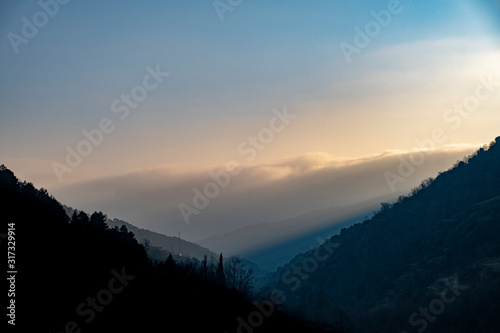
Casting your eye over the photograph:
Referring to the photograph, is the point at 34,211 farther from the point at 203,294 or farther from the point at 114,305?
the point at 203,294

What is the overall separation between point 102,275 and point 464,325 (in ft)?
526

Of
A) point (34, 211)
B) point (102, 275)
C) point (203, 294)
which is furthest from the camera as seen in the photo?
point (203, 294)

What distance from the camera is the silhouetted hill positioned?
6519cm

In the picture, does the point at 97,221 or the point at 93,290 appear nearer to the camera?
the point at 93,290

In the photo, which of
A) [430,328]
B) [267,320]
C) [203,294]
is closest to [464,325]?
[430,328]

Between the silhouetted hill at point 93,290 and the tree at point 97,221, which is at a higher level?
the tree at point 97,221

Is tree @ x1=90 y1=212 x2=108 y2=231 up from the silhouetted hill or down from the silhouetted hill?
up

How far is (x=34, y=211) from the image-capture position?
293ft

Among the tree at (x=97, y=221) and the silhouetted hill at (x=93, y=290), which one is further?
the tree at (x=97, y=221)

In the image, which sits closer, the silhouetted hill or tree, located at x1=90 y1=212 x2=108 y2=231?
the silhouetted hill

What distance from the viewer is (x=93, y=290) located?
76250 mm

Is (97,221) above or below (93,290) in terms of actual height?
above

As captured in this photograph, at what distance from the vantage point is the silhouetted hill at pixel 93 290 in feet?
214

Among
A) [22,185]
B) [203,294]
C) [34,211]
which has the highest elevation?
[22,185]
